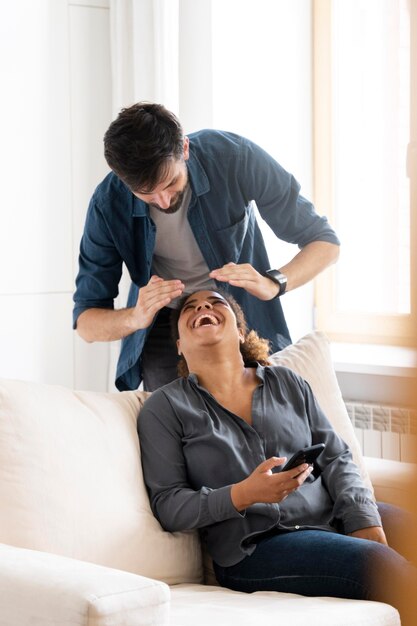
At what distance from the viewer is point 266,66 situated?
3533mm

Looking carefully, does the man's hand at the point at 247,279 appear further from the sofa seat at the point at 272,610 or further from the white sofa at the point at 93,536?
the sofa seat at the point at 272,610

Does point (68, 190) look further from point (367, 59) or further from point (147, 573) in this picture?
point (147, 573)

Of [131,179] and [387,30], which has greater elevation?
[387,30]

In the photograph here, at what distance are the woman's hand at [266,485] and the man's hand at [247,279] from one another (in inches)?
17.7

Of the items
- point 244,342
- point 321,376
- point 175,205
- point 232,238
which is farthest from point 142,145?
point 321,376

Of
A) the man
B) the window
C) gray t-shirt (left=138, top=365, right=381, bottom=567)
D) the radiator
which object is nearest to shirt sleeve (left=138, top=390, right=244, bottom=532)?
gray t-shirt (left=138, top=365, right=381, bottom=567)

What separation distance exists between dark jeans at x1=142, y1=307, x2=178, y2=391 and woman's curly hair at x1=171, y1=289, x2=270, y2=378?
73 mm

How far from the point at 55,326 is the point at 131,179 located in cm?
174

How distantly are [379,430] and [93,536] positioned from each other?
163cm

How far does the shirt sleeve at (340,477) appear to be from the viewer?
2070 mm

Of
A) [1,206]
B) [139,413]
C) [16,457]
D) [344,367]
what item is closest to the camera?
[16,457]

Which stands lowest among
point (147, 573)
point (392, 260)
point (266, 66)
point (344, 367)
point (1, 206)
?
point (147, 573)

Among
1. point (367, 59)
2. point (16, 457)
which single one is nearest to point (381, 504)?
point (16, 457)

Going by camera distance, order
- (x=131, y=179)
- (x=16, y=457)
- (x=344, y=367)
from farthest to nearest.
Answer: (x=344, y=367) → (x=131, y=179) → (x=16, y=457)
